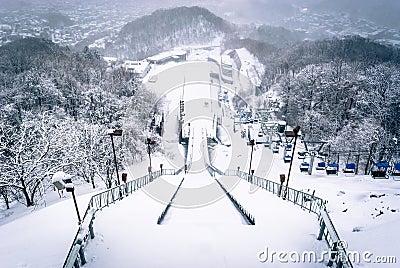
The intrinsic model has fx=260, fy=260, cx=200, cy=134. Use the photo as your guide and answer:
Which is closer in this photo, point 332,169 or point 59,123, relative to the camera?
point 332,169

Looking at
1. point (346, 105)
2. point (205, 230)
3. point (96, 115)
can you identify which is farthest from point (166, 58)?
point (205, 230)

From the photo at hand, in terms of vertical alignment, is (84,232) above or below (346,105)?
above

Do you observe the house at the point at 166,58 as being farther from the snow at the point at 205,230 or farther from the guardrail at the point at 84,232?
the guardrail at the point at 84,232

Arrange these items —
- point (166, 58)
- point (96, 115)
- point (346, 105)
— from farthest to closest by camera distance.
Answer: point (166, 58)
point (346, 105)
point (96, 115)

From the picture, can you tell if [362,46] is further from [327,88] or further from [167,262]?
[167,262]

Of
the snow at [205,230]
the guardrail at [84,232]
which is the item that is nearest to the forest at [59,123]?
the snow at [205,230]

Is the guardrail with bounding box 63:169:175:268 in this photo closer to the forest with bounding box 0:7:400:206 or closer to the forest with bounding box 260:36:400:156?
the forest with bounding box 0:7:400:206

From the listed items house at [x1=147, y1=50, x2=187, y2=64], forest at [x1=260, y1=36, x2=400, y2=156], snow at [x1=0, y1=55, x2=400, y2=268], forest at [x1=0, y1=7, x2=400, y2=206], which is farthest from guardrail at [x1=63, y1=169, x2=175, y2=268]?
house at [x1=147, y1=50, x2=187, y2=64]

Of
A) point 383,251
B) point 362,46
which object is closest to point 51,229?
point 383,251

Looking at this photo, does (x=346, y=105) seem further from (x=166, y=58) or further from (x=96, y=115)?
(x=166, y=58)
